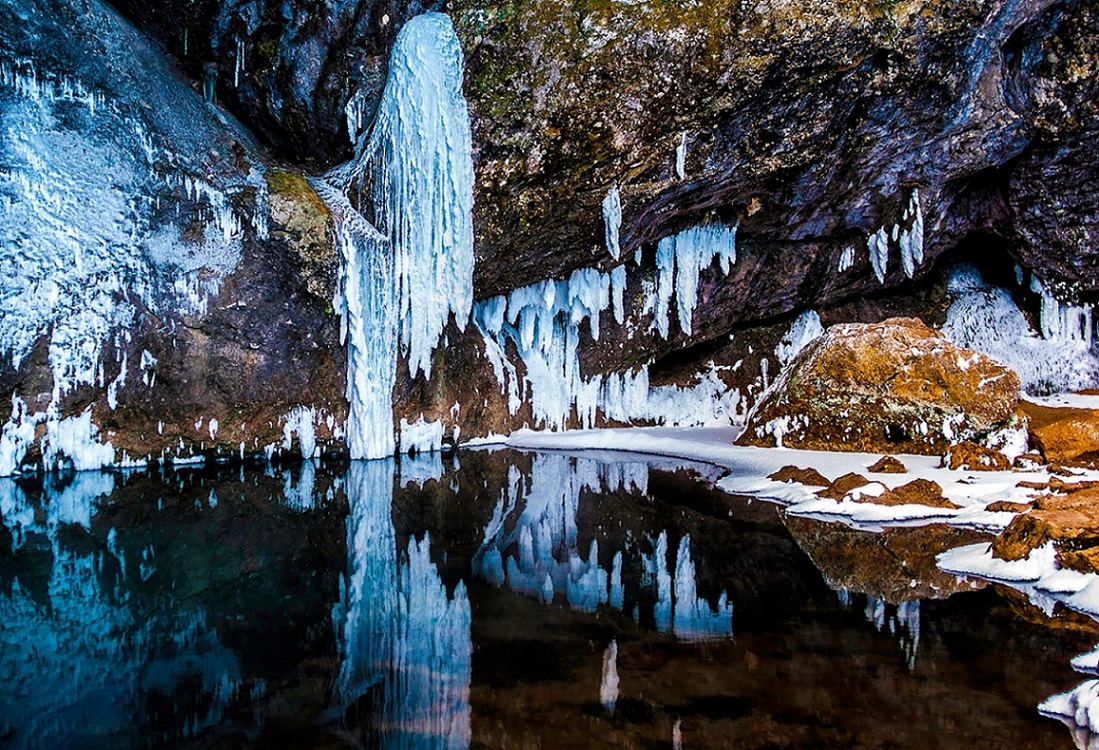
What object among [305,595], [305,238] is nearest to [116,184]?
[305,238]

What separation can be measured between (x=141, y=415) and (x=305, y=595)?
7682mm

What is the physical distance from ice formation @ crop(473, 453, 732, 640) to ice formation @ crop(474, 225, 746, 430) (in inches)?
235

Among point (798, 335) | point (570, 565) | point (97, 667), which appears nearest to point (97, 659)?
point (97, 667)

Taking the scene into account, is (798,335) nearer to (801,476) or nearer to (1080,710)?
(801,476)

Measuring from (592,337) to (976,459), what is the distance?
8551 millimetres

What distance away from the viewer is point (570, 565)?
265 inches

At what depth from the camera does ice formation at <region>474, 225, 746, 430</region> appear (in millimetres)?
15672

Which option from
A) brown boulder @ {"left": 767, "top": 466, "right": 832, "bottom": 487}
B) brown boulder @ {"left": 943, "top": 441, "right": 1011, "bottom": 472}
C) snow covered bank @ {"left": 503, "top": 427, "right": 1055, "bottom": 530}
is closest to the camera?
snow covered bank @ {"left": 503, "top": 427, "right": 1055, "bottom": 530}

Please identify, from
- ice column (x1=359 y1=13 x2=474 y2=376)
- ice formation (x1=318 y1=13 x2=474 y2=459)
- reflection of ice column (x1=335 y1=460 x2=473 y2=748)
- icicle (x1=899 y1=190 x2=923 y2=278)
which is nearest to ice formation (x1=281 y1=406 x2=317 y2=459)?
ice formation (x1=318 y1=13 x2=474 y2=459)

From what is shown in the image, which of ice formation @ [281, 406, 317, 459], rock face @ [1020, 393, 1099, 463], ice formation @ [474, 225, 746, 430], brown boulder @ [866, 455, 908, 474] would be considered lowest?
brown boulder @ [866, 455, 908, 474]

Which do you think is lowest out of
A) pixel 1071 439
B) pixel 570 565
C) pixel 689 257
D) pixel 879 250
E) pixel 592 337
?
pixel 570 565

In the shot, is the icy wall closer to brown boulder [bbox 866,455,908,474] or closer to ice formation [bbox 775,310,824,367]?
brown boulder [bbox 866,455,908,474]

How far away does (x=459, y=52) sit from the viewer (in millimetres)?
11664

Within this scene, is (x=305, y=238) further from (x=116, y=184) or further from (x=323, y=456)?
(x=323, y=456)
